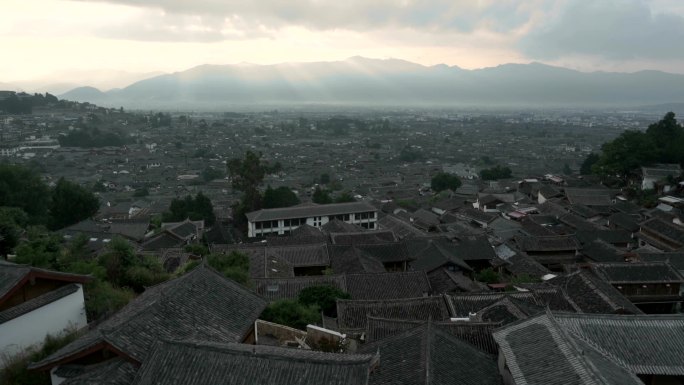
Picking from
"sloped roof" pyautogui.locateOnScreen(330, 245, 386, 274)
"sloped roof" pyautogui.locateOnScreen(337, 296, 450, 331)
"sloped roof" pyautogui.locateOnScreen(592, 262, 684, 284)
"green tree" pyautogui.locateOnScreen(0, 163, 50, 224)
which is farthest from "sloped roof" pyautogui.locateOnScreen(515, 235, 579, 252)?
"green tree" pyautogui.locateOnScreen(0, 163, 50, 224)

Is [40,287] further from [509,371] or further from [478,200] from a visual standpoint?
[478,200]

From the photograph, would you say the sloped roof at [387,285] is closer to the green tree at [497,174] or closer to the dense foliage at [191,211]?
the dense foliage at [191,211]

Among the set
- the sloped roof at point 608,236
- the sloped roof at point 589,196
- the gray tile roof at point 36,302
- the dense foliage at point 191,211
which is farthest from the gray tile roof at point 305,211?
the gray tile roof at point 36,302

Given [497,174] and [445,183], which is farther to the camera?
[497,174]

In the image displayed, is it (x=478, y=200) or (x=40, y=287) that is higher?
(x=40, y=287)

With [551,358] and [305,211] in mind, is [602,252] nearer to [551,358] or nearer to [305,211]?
[305,211]

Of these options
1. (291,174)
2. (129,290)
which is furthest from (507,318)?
(291,174)

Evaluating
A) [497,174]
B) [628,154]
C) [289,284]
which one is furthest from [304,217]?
[497,174]
